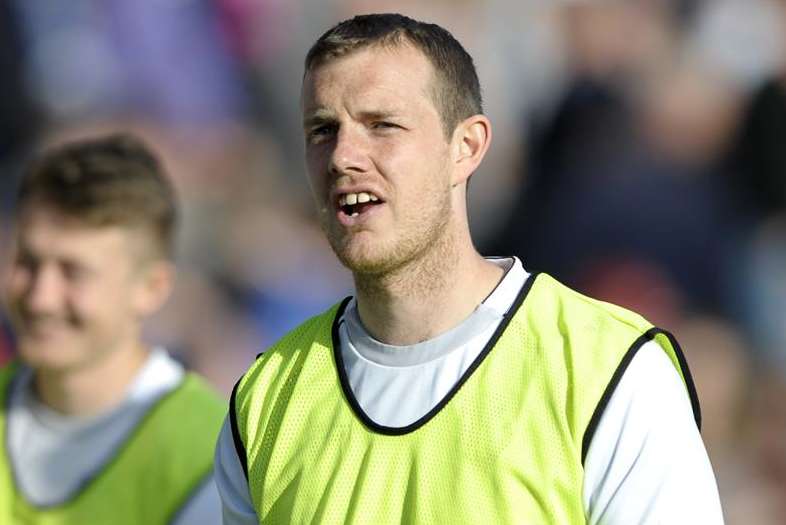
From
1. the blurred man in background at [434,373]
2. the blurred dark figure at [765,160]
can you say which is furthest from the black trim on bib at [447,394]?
the blurred dark figure at [765,160]

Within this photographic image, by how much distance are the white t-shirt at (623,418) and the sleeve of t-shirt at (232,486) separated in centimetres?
32

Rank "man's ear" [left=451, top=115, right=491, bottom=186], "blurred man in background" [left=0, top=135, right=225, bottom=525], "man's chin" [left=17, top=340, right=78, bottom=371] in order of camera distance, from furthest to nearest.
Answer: "man's chin" [left=17, top=340, right=78, bottom=371]
"blurred man in background" [left=0, top=135, right=225, bottom=525]
"man's ear" [left=451, top=115, right=491, bottom=186]

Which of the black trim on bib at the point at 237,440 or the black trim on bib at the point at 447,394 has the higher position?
the black trim on bib at the point at 447,394

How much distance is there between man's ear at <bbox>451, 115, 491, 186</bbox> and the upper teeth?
0.62ft

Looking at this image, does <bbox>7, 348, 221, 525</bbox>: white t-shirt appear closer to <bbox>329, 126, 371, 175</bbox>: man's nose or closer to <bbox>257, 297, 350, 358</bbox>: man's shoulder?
<bbox>257, 297, 350, 358</bbox>: man's shoulder

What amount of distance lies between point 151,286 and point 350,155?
168 cm

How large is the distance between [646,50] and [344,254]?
4072 mm

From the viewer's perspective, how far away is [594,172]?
6.29 m

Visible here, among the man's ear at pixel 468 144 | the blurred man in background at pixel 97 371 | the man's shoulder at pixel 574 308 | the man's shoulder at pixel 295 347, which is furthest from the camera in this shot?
the blurred man in background at pixel 97 371

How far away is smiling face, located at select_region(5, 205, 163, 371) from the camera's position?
13.3 ft

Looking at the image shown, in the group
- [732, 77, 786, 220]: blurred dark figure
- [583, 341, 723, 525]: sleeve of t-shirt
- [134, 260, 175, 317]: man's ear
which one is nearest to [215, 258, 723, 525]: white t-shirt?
[583, 341, 723, 525]: sleeve of t-shirt

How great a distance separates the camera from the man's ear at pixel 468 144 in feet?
9.31

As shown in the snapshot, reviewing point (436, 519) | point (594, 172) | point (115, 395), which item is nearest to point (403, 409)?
point (436, 519)

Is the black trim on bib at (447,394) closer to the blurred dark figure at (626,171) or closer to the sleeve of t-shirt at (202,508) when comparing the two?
the sleeve of t-shirt at (202,508)
